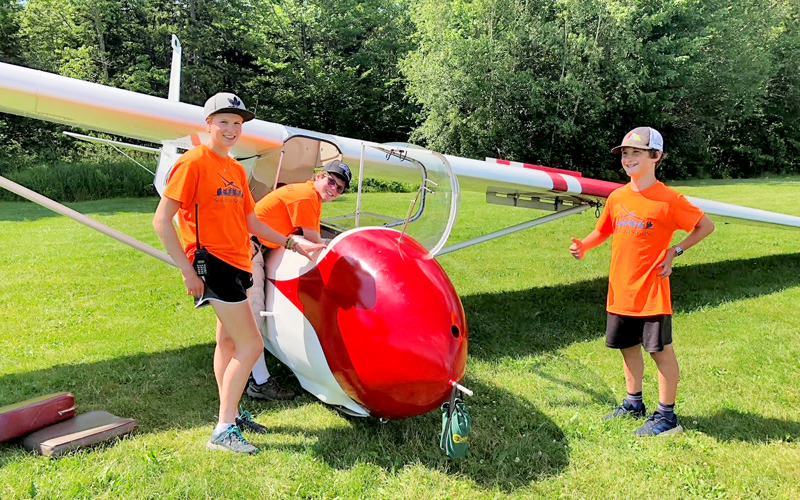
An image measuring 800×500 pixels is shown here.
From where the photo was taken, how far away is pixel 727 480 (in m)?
3.00

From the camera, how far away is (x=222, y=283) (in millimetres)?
2988

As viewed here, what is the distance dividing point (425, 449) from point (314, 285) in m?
1.17

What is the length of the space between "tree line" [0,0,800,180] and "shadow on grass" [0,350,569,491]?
2302 cm

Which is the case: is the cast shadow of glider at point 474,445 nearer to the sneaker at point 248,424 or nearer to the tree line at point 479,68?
the sneaker at point 248,424

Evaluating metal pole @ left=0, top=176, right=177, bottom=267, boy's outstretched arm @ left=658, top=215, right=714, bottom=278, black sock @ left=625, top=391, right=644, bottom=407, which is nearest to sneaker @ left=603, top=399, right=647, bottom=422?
black sock @ left=625, top=391, right=644, bottom=407

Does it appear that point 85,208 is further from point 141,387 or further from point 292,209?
point 292,209

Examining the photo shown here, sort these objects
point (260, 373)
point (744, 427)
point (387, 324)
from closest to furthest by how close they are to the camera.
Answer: point (387, 324) → point (744, 427) → point (260, 373)

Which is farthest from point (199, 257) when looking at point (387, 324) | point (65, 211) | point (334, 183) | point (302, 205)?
point (65, 211)

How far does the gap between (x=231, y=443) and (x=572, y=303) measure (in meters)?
5.00

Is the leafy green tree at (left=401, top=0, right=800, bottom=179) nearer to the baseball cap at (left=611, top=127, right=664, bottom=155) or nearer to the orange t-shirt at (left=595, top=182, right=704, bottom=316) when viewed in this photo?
the baseball cap at (left=611, top=127, right=664, bottom=155)

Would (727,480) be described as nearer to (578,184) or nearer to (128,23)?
(578,184)

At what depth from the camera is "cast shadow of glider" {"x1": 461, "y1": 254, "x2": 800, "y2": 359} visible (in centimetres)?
554

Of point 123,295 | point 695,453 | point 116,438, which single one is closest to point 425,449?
point 695,453

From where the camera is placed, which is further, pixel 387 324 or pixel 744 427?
pixel 744 427
